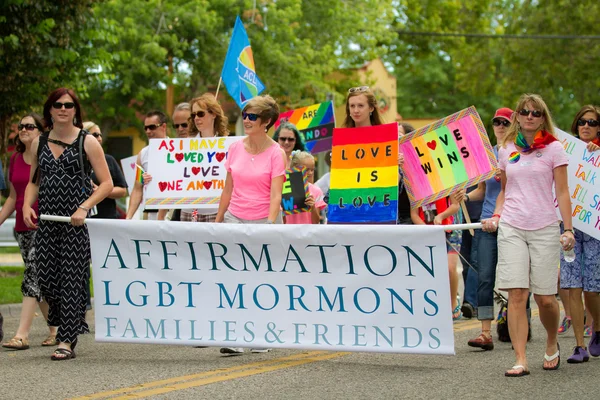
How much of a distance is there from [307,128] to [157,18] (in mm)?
16595

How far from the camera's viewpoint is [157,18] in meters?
30.6

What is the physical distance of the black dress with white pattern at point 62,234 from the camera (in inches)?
330

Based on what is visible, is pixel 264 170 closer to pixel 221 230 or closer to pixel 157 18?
pixel 221 230

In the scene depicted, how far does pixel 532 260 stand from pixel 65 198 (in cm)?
358

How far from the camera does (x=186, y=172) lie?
383 inches

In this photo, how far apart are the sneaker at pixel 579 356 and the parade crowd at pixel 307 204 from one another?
10 millimetres

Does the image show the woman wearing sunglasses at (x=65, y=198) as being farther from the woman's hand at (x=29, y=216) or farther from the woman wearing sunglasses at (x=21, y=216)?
the woman wearing sunglasses at (x=21, y=216)

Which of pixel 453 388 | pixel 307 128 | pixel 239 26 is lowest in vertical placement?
pixel 453 388

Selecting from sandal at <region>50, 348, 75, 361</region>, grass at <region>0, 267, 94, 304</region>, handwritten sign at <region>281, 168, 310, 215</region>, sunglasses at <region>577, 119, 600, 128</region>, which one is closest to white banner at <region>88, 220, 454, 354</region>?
sandal at <region>50, 348, 75, 361</region>

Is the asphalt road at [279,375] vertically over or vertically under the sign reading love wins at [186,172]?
under

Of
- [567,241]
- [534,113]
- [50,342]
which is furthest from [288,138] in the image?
[567,241]

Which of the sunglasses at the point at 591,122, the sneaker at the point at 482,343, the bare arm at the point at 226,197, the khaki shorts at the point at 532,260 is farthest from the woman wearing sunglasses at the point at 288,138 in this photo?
the khaki shorts at the point at 532,260

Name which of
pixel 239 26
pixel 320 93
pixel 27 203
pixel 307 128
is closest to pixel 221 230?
pixel 27 203

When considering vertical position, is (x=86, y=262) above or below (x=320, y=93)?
below
